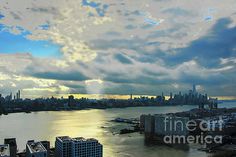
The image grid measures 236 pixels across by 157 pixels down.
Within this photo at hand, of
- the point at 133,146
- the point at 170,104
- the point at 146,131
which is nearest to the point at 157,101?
the point at 170,104

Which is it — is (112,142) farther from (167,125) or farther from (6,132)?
(6,132)

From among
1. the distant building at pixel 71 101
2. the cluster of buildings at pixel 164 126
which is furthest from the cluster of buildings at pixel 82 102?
the cluster of buildings at pixel 164 126

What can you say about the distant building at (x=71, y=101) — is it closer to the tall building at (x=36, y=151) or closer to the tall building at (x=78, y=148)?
the tall building at (x=78, y=148)

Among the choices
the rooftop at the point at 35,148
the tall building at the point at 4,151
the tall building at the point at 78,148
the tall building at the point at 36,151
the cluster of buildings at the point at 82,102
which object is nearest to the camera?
the tall building at the point at 4,151

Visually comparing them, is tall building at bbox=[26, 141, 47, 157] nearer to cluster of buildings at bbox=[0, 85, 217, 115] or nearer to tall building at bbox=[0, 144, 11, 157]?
tall building at bbox=[0, 144, 11, 157]

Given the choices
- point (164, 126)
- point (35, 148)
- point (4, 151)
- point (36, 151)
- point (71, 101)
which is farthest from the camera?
point (71, 101)

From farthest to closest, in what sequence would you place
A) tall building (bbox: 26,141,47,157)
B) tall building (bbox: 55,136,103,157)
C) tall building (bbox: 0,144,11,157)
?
tall building (bbox: 55,136,103,157) → tall building (bbox: 26,141,47,157) → tall building (bbox: 0,144,11,157)

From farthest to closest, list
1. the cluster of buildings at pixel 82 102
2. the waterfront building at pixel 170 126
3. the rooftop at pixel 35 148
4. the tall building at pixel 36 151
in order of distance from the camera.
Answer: the cluster of buildings at pixel 82 102
the waterfront building at pixel 170 126
the rooftop at pixel 35 148
the tall building at pixel 36 151

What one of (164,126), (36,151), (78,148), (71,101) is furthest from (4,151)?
(71,101)

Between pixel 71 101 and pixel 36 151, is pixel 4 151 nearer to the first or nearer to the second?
pixel 36 151

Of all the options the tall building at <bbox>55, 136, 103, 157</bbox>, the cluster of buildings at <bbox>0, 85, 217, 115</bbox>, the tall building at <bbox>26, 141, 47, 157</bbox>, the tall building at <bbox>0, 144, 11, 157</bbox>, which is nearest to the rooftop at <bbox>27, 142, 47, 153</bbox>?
the tall building at <bbox>26, 141, 47, 157</bbox>

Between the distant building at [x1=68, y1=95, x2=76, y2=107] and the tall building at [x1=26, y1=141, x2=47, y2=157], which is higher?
the distant building at [x1=68, y1=95, x2=76, y2=107]

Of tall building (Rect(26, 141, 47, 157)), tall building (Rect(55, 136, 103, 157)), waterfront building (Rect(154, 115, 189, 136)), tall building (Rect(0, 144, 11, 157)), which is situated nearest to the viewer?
tall building (Rect(0, 144, 11, 157))
